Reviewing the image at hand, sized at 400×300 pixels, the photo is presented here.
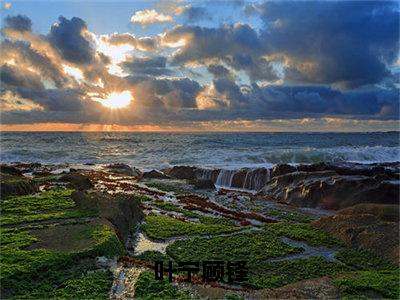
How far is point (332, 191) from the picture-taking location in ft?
132

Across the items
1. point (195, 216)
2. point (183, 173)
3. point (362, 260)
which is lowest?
point (183, 173)

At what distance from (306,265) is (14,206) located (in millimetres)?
21107

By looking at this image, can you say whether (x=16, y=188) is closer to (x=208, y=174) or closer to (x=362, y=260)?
(x=362, y=260)

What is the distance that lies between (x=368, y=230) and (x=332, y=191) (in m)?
15.5

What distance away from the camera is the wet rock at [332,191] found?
123 feet

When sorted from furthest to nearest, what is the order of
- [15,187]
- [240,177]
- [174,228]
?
[240,177] < [15,187] < [174,228]

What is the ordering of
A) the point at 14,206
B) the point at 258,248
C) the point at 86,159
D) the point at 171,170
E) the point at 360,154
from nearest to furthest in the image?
the point at 258,248 < the point at 14,206 < the point at 171,170 < the point at 360,154 < the point at 86,159

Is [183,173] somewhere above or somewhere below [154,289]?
below

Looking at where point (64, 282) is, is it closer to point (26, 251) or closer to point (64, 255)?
point (64, 255)

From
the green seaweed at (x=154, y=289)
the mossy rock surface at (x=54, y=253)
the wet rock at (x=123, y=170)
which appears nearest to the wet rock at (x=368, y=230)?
the green seaweed at (x=154, y=289)

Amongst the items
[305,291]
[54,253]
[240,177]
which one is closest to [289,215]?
[305,291]

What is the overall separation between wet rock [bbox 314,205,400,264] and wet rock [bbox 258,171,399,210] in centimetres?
799

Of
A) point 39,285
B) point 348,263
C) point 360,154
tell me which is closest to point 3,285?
point 39,285

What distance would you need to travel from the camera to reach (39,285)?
16297 millimetres
